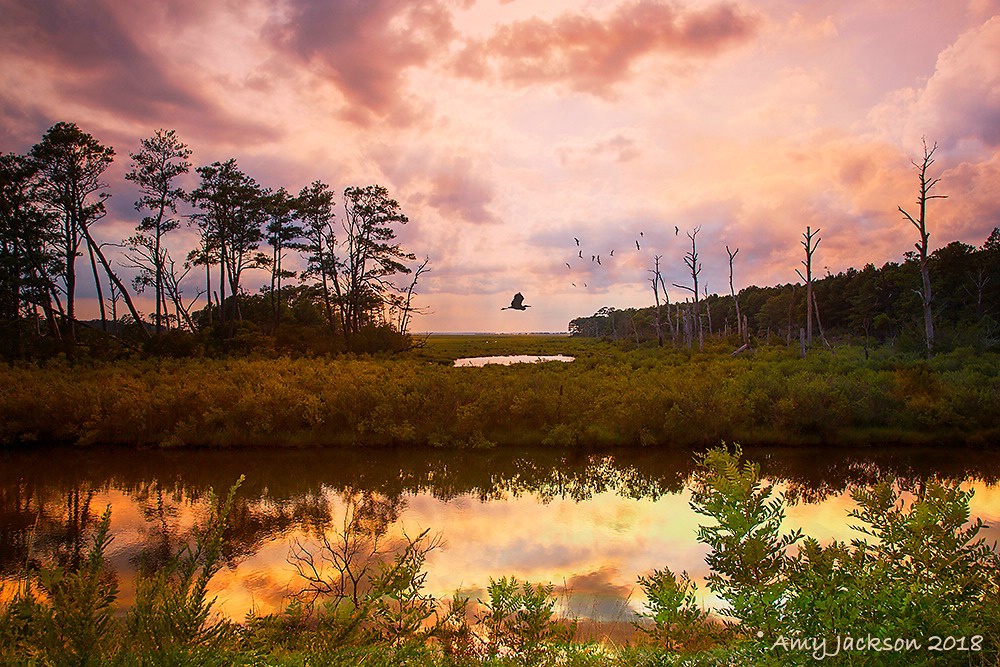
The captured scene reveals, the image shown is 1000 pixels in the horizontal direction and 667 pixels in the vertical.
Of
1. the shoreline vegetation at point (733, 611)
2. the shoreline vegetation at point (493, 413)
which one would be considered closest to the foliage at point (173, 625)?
the shoreline vegetation at point (733, 611)

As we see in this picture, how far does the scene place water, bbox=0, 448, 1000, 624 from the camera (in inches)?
300

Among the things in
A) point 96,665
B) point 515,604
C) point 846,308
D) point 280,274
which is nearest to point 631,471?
point 515,604

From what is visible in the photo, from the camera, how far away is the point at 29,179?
26.7 m

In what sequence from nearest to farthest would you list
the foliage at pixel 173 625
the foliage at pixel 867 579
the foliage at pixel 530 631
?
1. the foliage at pixel 173 625
2. the foliage at pixel 867 579
3. the foliage at pixel 530 631

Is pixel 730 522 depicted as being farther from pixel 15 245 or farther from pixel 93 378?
pixel 15 245

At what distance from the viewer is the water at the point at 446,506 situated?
7.61 meters

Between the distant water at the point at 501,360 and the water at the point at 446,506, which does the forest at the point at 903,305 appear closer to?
the distant water at the point at 501,360

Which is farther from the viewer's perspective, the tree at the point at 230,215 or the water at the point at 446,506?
the tree at the point at 230,215

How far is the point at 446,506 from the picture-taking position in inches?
413

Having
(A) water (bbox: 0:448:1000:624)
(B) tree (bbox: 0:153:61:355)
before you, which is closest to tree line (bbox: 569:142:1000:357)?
(A) water (bbox: 0:448:1000:624)

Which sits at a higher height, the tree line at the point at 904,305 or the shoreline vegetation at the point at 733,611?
the tree line at the point at 904,305

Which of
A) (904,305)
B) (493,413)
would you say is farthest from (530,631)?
(904,305)

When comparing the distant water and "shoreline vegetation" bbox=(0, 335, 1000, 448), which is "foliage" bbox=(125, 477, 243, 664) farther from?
the distant water

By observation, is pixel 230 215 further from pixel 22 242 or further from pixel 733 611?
pixel 733 611
